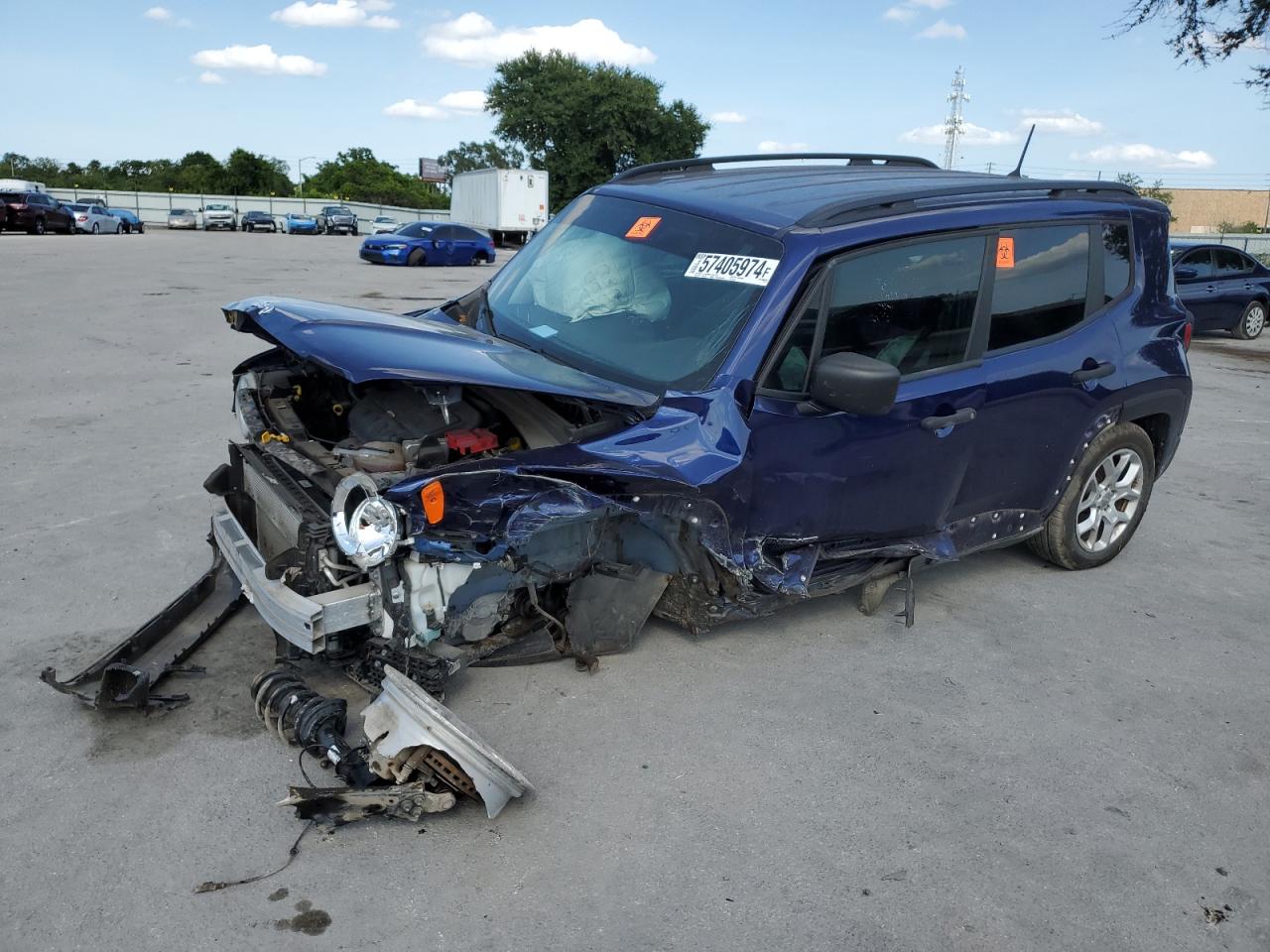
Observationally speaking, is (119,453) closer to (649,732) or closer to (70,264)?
(649,732)

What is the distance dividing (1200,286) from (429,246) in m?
18.6

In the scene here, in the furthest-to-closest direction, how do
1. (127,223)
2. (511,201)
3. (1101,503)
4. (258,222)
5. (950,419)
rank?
(258,222) < (127,223) < (511,201) < (1101,503) < (950,419)

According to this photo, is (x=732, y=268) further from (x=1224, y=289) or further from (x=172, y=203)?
(x=172, y=203)

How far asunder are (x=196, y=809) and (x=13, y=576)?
2.35 metres

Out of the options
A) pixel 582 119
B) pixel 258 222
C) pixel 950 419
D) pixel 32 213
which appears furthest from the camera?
pixel 582 119

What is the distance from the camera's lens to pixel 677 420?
12.1 feet

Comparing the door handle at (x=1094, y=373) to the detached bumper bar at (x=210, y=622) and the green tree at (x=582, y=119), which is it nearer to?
the detached bumper bar at (x=210, y=622)

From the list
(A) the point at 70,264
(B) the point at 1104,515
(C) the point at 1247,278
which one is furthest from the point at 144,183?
(B) the point at 1104,515

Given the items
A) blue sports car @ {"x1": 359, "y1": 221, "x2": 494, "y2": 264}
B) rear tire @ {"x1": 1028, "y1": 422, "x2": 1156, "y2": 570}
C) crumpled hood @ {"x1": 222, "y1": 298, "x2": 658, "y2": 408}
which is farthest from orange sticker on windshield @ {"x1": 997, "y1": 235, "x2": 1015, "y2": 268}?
blue sports car @ {"x1": 359, "y1": 221, "x2": 494, "y2": 264}

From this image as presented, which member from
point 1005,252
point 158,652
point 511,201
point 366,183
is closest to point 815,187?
point 1005,252

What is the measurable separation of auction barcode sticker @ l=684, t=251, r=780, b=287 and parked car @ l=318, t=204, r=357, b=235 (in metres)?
49.3

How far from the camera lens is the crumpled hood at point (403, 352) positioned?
336 centimetres

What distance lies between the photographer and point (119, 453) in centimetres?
681

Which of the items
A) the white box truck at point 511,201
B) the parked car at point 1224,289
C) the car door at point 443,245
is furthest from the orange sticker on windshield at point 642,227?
the white box truck at point 511,201
